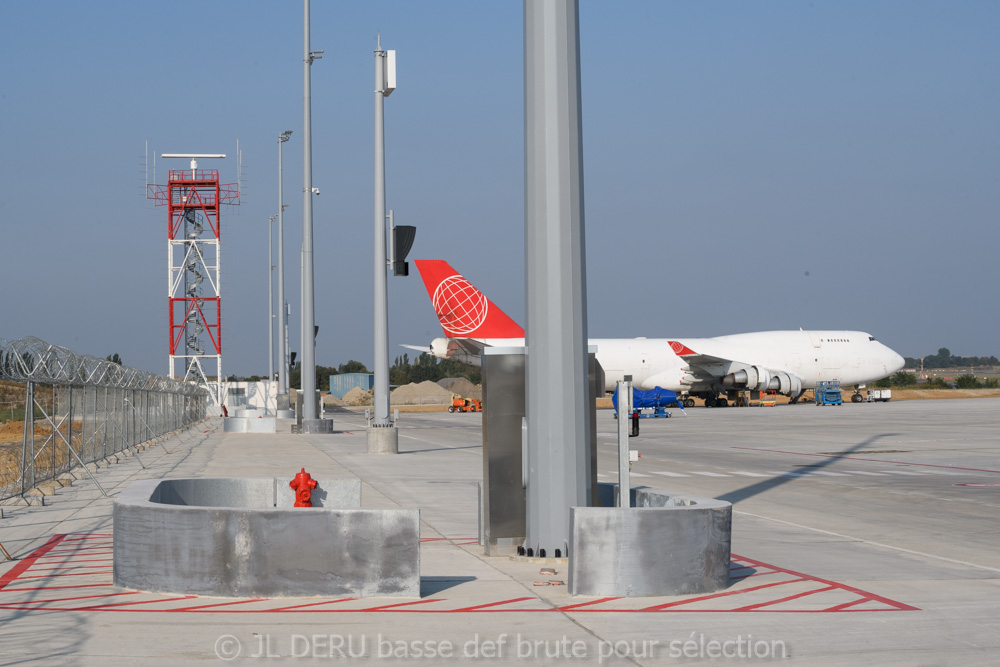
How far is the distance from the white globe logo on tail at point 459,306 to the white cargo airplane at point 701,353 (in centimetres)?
6

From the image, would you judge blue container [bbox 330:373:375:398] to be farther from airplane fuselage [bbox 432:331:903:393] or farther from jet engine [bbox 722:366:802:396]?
jet engine [bbox 722:366:802:396]

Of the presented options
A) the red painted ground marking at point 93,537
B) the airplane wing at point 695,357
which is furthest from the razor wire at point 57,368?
the airplane wing at point 695,357

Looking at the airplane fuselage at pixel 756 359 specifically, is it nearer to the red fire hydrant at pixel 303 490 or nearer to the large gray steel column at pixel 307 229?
the large gray steel column at pixel 307 229

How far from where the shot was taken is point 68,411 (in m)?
21.2

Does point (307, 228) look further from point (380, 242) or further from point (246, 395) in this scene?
point (246, 395)

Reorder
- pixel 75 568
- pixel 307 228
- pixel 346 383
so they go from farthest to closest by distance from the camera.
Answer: pixel 346 383
pixel 307 228
pixel 75 568

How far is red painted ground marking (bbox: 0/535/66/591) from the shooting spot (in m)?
9.41

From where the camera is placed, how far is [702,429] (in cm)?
4372

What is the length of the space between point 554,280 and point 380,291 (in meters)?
19.3

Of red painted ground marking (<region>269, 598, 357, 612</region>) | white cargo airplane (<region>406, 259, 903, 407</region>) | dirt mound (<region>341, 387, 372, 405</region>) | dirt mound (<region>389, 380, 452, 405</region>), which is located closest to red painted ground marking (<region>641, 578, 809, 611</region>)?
red painted ground marking (<region>269, 598, 357, 612</region>)

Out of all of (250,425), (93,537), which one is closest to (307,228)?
(250,425)

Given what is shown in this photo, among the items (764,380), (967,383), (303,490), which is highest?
(764,380)

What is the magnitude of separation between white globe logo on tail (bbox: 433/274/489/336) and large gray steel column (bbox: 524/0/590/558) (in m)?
56.6

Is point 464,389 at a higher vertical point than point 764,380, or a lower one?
lower
